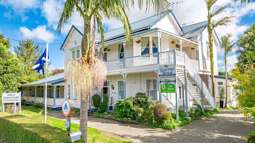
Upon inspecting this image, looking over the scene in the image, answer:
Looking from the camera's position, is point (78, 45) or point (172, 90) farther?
point (78, 45)

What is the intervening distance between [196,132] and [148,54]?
7.67 meters

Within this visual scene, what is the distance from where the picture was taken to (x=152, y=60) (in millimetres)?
18188

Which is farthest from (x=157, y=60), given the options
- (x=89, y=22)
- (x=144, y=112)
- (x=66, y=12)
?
(x=66, y=12)

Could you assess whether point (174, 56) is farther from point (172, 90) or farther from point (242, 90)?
point (242, 90)

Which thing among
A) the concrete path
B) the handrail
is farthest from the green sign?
the handrail

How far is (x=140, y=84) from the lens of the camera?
20141mm

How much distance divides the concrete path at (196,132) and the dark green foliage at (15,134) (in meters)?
5.00

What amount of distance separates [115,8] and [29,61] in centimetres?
5774

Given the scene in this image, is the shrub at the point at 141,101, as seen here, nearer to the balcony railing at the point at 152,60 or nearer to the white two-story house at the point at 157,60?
the white two-story house at the point at 157,60

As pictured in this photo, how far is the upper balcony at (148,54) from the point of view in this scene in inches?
658

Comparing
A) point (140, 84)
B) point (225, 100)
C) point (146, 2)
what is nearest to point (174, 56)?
point (140, 84)

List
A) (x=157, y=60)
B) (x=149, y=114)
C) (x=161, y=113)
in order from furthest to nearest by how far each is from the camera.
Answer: (x=157, y=60), (x=149, y=114), (x=161, y=113)

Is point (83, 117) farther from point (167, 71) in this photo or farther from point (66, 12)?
point (167, 71)

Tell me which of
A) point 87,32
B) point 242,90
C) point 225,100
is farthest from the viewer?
point 225,100
